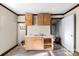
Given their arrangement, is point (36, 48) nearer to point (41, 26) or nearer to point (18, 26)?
point (41, 26)

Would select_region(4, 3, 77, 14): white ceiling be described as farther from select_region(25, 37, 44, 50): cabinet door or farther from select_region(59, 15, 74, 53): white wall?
select_region(25, 37, 44, 50): cabinet door

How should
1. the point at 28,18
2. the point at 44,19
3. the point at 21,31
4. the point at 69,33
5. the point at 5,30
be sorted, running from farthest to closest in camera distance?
the point at 21,31 → the point at 28,18 → the point at 44,19 → the point at 69,33 → the point at 5,30

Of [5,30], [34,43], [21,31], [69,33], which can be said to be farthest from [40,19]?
[5,30]

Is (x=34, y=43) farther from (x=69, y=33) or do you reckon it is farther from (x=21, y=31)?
(x=21, y=31)

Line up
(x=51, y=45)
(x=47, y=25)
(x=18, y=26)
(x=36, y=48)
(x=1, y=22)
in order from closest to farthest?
(x=1, y=22)
(x=36, y=48)
(x=51, y=45)
(x=47, y=25)
(x=18, y=26)

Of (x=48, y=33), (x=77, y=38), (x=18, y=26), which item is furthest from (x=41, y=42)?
(x=18, y=26)

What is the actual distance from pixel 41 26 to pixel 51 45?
60.9 inches

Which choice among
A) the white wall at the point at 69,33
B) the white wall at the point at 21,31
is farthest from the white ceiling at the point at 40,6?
the white wall at the point at 21,31

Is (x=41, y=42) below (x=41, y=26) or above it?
below

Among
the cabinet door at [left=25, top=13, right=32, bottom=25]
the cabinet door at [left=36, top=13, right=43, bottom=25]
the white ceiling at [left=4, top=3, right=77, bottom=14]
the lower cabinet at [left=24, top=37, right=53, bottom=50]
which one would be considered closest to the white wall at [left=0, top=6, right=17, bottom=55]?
the white ceiling at [left=4, top=3, right=77, bottom=14]

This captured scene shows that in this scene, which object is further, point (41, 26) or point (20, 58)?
point (41, 26)

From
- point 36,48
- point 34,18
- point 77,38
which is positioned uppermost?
point 34,18

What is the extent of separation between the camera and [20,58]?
1.15 m

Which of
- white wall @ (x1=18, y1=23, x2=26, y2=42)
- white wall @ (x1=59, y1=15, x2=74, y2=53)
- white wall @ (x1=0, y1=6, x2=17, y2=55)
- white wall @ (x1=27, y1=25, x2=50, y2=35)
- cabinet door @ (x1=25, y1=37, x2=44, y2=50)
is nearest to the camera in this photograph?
white wall @ (x1=0, y1=6, x2=17, y2=55)
